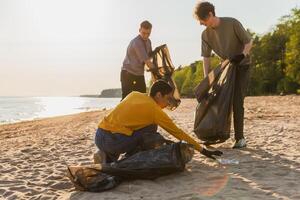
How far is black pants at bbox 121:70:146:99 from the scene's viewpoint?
8297 mm

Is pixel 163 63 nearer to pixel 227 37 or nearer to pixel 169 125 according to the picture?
pixel 227 37

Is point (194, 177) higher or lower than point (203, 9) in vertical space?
lower

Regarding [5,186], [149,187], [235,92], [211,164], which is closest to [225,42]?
[235,92]

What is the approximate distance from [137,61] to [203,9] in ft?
5.44

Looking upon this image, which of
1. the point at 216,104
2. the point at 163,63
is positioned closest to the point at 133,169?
the point at 216,104

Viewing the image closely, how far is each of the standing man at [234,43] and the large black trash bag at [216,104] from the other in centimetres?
13

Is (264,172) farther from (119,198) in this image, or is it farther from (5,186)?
(5,186)

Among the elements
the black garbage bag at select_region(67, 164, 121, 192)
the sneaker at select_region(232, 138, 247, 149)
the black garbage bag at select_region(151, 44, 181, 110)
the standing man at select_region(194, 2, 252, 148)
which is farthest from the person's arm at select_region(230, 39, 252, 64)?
the black garbage bag at select_region(67, 164, 121, 192)

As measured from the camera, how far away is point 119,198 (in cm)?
473

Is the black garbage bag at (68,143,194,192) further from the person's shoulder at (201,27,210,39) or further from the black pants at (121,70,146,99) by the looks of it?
the black pants at (121,70,146,99)

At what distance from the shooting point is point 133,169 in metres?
5.36

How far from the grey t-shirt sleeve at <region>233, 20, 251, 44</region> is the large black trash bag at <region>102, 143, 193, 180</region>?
227 centimetres

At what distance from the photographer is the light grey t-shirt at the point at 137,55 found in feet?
26.3

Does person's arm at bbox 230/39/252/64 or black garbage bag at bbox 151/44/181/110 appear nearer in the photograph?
person's arm at bbox 230/39/252/64
